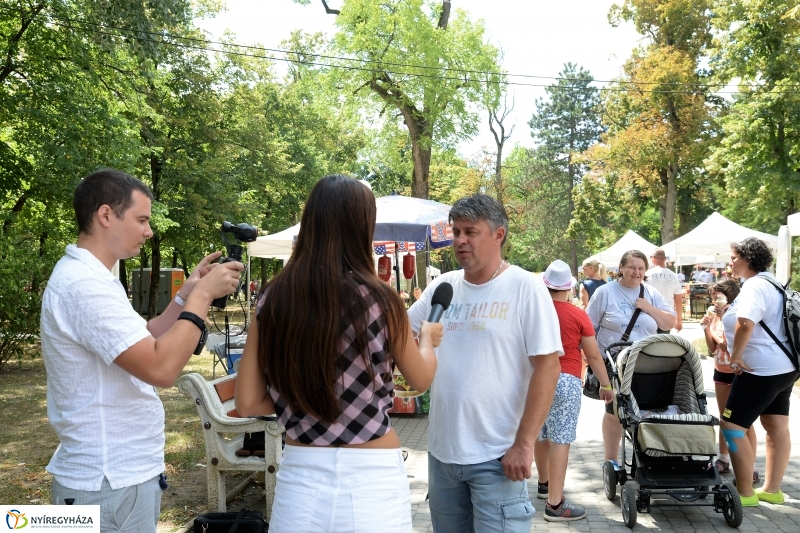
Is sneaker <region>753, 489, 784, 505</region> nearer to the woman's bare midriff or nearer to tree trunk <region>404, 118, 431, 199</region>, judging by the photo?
the woman's bare midriff

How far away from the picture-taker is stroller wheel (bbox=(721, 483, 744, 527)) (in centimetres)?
509

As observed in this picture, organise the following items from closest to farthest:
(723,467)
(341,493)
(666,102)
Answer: (341,493)
(723,467)
(666,102)

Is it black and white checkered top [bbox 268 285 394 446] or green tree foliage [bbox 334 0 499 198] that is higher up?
green tree foliage [bbox 334 0 499 198]

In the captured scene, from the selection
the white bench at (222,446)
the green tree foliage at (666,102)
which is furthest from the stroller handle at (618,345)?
the green tree foliage at (666,102)

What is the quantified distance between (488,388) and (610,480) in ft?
11.1


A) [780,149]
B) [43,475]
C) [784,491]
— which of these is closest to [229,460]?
[43,475]

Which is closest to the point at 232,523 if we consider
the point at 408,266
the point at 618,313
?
the point at 618,313

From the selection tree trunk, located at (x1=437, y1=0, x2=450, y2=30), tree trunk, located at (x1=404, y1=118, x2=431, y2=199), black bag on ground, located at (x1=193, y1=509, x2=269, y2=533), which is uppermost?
tree trunk, located at (x1=437, y1=0, x2=450, y2=30)

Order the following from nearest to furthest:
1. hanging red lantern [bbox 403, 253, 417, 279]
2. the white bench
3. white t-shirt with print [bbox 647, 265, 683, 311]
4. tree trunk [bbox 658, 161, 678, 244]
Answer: the white bench
white t-shirt with print [bbox 647, 265, 683, 311]
hanging red lantern [bbox 403, 253, 417, 279]
tree trunk [bbox 658, 161, 678, 244]

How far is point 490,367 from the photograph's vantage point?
298 centimetres

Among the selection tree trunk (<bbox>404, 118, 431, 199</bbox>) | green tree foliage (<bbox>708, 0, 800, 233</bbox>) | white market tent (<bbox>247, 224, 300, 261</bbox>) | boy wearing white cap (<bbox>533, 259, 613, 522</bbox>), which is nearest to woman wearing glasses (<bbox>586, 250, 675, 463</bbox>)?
boy wearing white cap (<bbox>533, 259, 613, 522</bbox>)

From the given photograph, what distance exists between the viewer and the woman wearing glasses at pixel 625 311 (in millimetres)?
6254

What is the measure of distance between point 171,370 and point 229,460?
3.43 metres

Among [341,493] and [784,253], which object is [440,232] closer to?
[341,493]
